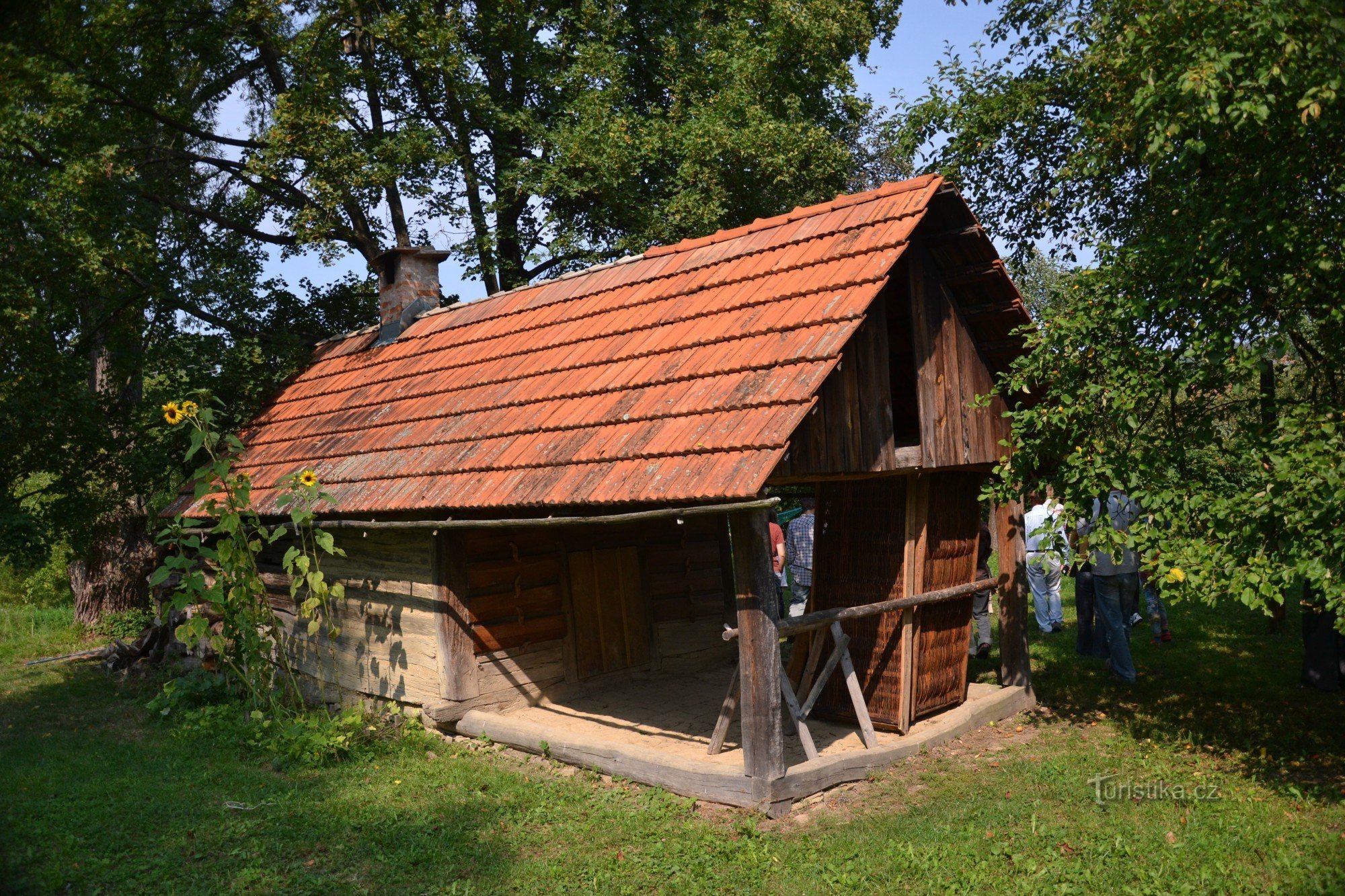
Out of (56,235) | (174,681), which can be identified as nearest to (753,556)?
(174,681)

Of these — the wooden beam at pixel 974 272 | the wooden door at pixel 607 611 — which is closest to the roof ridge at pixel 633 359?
the wooden beam at pixel 974 272

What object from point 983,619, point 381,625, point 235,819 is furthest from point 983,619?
point 235,819

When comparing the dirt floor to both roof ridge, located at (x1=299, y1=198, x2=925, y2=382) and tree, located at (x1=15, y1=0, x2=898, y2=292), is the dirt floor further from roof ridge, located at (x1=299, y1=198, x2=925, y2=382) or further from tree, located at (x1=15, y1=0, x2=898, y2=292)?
tree, located at (x1=15, y1=0, x2=898, y2=292)

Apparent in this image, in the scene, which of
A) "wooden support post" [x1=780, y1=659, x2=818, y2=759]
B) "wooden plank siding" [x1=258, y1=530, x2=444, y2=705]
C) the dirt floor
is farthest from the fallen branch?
"wooden support post" [x1=780, y1=659, x2=818, y2=759]

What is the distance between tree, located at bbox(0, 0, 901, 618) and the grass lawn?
5.21 m

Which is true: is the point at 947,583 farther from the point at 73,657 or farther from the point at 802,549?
the point at 73,657

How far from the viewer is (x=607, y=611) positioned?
10.1 meters

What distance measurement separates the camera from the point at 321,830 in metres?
6.38

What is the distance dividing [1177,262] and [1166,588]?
2.09 metres

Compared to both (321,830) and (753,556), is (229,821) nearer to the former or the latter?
(321,830)

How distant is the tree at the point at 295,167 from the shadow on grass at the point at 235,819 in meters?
3.96

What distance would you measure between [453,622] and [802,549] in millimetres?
5391

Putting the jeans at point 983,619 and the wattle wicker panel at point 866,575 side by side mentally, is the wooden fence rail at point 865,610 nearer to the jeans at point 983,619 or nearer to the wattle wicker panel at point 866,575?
the wattle wicker panel at point 866,575

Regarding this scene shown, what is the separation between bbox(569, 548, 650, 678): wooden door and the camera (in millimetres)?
9742
